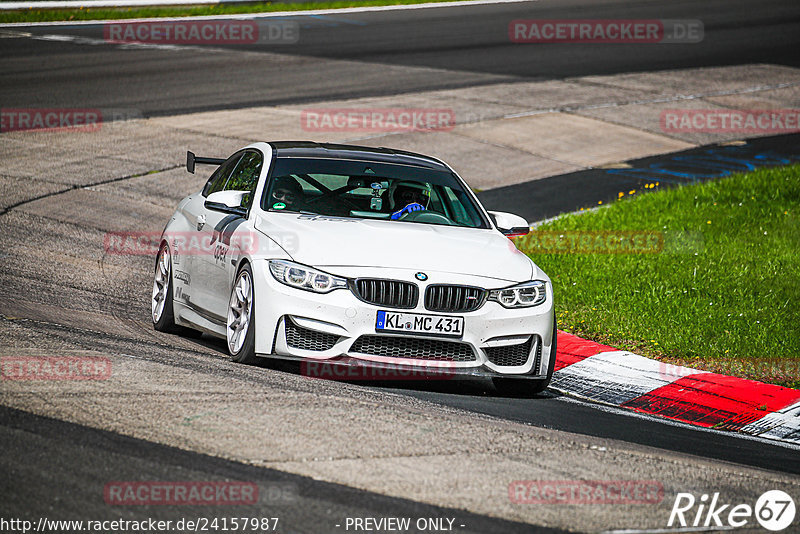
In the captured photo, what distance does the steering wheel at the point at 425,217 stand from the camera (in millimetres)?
8664

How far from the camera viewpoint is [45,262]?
11023mm

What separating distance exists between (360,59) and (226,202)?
17891 mm

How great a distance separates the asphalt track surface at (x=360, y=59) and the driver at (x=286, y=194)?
11.6m

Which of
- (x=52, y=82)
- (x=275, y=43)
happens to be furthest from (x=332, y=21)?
(x=52, y=82)

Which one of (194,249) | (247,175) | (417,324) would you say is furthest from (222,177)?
(417,324)

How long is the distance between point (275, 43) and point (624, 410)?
851 inches

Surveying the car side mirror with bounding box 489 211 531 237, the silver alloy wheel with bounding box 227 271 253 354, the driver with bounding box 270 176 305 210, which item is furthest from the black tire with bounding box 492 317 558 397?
the driver with bounding box 270 176 305 210

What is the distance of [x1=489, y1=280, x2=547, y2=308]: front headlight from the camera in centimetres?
767

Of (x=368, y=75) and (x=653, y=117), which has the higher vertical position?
(x=368, y=75)

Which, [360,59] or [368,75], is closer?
[368,75]

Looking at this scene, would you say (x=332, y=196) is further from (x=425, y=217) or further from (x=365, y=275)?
(x=365, y=275)

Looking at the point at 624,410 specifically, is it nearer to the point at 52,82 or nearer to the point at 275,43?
the point at 52,82

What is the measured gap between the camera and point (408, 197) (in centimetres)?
891

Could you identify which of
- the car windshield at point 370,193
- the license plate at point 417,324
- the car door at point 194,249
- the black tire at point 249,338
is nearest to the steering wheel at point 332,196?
the car windshield at point 370,193
